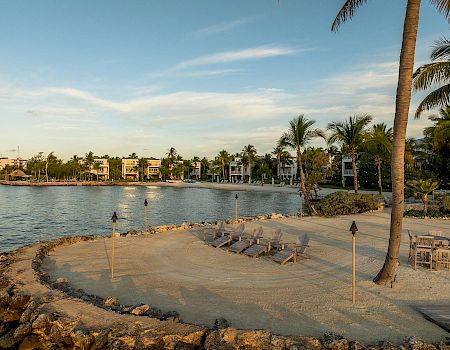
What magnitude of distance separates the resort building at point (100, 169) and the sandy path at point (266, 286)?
142207 millimetres

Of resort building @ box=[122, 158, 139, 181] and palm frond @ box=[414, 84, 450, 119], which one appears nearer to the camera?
palm frond @ box=[414, 84, 450, 119]

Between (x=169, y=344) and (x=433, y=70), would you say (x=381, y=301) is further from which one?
(x=433, y=70)

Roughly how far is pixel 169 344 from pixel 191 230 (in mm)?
13698

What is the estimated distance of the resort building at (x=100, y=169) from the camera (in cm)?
15150

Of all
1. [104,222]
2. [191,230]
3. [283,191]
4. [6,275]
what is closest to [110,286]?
[6,275]

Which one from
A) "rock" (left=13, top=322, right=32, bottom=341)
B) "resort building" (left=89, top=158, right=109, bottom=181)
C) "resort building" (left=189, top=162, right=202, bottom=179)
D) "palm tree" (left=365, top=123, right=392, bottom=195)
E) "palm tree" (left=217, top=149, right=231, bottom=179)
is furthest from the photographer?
"resort building" (left=189, top=162, right=202, bottom=179)

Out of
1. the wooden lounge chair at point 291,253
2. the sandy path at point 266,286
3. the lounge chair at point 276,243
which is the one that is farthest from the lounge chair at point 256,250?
the wooden lounge chair at point 291,253

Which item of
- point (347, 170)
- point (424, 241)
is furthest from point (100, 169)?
point (424, 241)

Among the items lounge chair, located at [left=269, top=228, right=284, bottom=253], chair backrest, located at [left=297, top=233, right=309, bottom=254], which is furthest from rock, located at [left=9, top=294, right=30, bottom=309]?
chair backrest, located at [left=297, top=233, right=309, bottom=254]

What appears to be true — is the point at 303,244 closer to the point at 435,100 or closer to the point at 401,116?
the point at 401,116

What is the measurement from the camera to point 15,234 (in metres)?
29.0

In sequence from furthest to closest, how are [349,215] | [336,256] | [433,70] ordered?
[349,215], [433,70], [336,256]

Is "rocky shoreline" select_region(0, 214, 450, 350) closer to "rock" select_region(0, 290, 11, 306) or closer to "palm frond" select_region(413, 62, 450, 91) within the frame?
"rock" select_region(0, 290, 11, 306)

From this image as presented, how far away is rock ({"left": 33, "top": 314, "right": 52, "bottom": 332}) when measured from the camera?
824 cm
